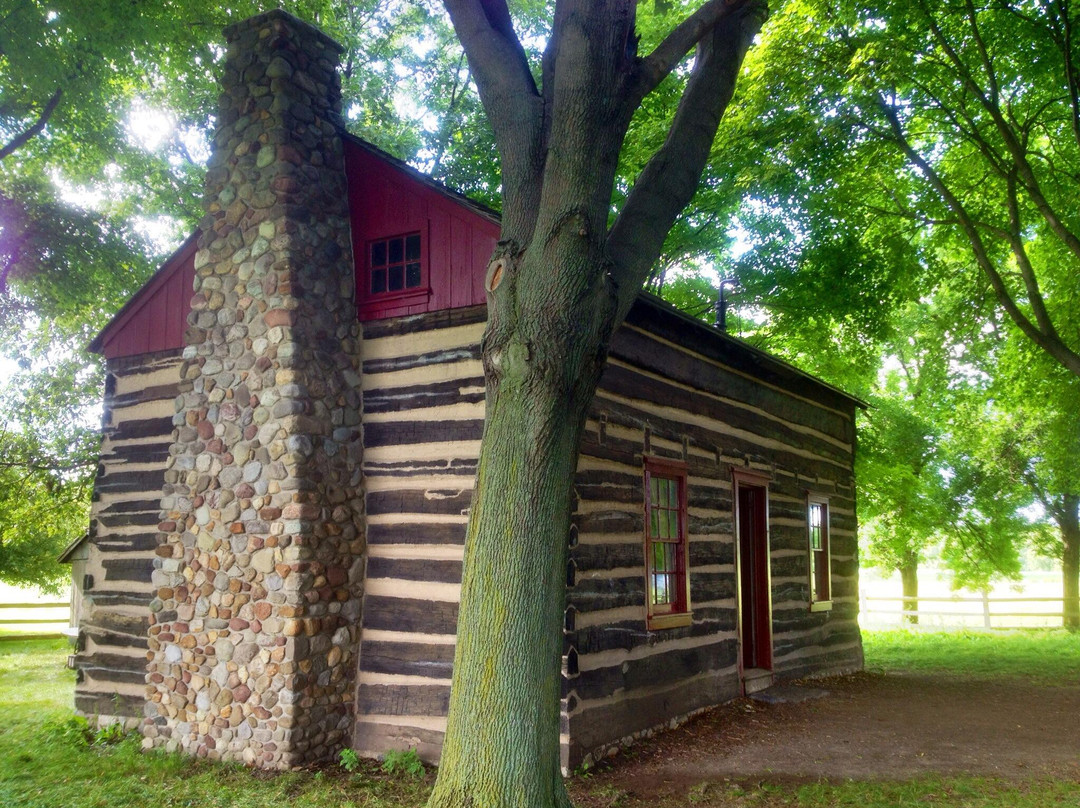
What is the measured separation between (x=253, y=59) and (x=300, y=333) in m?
2.96

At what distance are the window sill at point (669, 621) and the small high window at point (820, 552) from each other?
176 inches

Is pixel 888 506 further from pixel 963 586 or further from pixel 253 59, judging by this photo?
pixel 253 59

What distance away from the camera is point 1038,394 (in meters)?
18.0

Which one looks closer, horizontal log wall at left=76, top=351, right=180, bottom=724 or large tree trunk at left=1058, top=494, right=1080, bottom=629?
horizontal log wall at left=76, top=351, right=180, bottom=724

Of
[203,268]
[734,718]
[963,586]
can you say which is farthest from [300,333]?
[963,586]

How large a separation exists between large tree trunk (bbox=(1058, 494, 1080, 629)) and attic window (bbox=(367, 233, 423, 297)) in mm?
21292

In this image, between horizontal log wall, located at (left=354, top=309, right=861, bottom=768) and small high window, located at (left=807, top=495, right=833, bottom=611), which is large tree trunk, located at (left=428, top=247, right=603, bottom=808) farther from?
small high window, located at (left=807, top=495, right=833, bottom=611)

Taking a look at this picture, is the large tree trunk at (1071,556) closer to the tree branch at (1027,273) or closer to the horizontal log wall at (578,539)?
the tree branch at (1027,273)

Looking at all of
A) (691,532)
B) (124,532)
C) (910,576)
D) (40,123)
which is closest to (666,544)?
(691,532)

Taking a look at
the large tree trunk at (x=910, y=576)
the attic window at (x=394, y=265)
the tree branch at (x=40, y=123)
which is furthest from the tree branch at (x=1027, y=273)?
the tree branch at (x=40, y=123)

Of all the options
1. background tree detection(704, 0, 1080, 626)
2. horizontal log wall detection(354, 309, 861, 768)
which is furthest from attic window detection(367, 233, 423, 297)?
background tree detection(704, 0, 1080, 626)

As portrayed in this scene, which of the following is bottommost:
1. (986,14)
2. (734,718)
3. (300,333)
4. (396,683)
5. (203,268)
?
(734,718)

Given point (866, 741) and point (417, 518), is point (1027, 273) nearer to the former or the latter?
point (866, 741)

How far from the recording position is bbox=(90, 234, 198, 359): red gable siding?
10055 millimetres
